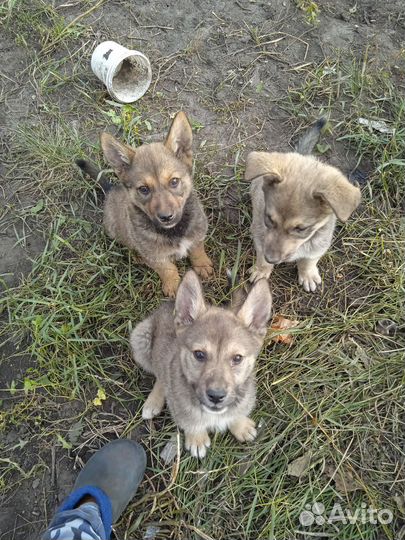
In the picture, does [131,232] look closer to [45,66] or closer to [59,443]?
[59,443]

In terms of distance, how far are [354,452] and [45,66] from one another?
5.23 m

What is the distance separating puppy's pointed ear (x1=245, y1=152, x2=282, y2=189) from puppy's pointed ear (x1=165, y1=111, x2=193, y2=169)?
0.60 m

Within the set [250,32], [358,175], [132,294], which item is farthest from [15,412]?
[250,32]

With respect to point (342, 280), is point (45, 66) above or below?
above

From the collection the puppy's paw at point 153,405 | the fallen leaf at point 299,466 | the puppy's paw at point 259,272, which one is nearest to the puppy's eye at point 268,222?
the puppy's paw at point 259,272

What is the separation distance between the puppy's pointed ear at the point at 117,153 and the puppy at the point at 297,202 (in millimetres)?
1007

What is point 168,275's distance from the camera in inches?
165

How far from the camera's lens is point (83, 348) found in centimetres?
413

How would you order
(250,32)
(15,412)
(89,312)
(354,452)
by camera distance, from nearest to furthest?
(354,452) < (15,412) < (89,312) < (250,32)

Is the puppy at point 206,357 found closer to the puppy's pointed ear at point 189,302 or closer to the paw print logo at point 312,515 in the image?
the puppy's pointed ear at point 189,302

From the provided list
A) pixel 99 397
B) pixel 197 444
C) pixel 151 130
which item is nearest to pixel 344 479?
pixel 197 444

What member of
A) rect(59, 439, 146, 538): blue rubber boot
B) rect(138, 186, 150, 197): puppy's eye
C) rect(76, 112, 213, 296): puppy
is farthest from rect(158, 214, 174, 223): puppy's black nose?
rect(59, 439, 146, 538): blue rubber boot

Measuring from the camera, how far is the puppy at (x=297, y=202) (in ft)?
10.6

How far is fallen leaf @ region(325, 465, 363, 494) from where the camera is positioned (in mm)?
3430
